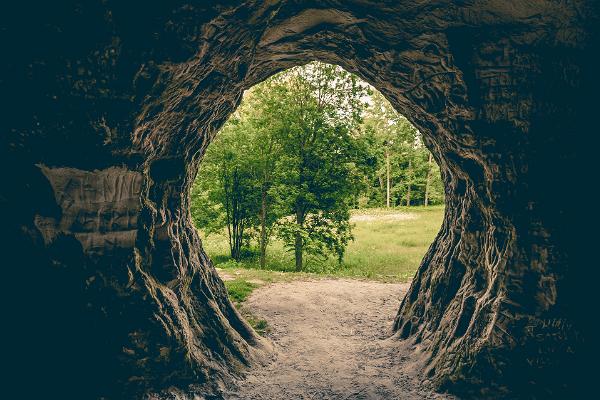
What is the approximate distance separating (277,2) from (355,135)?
44.5ft

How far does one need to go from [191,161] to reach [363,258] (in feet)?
51.9

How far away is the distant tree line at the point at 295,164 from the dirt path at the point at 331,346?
397cm

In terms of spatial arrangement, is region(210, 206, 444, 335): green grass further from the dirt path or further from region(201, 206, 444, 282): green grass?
the dirt path

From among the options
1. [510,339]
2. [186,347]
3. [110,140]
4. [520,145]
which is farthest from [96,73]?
[510,339]

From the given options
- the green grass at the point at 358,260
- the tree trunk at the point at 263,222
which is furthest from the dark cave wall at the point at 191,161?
the tree trunk at the point at 263,222

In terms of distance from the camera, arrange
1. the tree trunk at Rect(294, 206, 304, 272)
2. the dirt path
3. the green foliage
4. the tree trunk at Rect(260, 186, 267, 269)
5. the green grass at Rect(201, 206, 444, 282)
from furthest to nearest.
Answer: the tree trunk at Rect(260, 186, 267, 269)
the tree trunk at Rect(294, 206, 304, 272)
the green grass at Rect(201, 206, 444, 282)
the green foliage
the dirt path

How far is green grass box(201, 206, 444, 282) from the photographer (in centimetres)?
1720

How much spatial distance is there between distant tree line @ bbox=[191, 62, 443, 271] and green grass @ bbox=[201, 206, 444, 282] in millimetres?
1492

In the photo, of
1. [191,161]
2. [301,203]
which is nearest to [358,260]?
[301,203]

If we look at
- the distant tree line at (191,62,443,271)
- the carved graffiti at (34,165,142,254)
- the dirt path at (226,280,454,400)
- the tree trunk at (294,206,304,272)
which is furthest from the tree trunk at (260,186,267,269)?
the carved graffiti at (34,165,142,254)

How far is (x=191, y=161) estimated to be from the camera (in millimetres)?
8438

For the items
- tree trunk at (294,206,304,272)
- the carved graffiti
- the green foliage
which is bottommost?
the green foliage

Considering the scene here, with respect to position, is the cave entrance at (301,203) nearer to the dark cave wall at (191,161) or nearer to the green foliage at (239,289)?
the green foliage at (239,289)

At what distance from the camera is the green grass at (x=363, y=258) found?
17203mm
